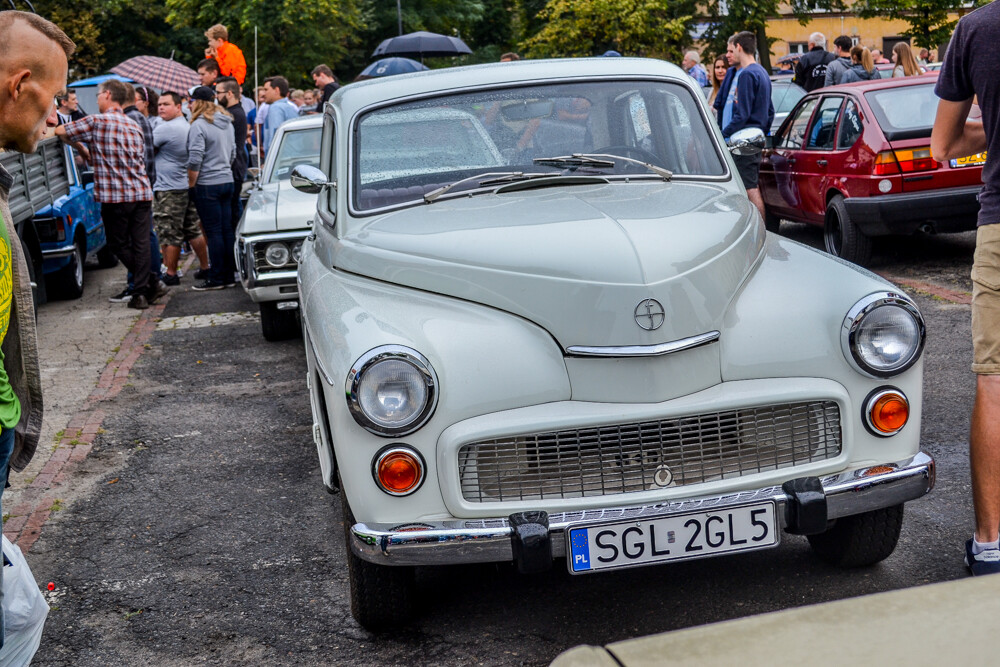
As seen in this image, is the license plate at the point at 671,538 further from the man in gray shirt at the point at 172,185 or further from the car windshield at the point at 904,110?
the man in gray shirt at the point at 172,185

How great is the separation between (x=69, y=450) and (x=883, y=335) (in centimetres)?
456

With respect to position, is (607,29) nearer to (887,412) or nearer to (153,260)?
(153,260)

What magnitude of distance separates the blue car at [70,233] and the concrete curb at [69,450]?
1.66 m

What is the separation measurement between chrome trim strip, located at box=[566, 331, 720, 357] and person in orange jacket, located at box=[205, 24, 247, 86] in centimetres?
1201


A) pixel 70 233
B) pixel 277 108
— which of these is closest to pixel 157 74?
pixel 277 108

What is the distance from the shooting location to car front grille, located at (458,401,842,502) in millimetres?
3385

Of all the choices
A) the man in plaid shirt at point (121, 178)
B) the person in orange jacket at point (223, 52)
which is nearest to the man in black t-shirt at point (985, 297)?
the man in plaid shirt at point (121, 178)

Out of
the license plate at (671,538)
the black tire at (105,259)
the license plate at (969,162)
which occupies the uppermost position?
the license plate at (969,162)

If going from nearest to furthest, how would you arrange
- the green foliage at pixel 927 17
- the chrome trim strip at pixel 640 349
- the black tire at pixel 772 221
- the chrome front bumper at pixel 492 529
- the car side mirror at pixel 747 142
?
the chrome front bumper at pixel 492 529
the chrome trim strip at pixel 640 349
the car side mirror at pixel 747 142
the black tire at pixel 772 221
the green foliage at pixel 927 17

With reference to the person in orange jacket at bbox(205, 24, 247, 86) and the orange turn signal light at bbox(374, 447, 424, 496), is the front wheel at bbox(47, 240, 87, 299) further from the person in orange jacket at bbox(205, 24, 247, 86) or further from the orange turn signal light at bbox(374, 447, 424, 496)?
the orange turn signal light at bbox(374, 447, 424, 496)

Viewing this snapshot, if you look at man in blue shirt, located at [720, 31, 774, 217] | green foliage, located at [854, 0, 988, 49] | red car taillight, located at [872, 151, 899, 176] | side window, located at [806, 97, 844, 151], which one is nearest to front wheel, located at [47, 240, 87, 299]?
man in blue shirt, located at [720, 31, 774, 217]

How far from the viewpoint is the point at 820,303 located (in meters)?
3.61

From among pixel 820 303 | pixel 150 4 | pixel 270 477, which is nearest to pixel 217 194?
pixel 270 477

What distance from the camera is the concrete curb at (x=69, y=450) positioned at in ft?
16.6
